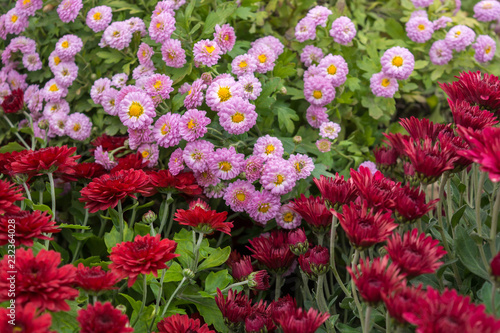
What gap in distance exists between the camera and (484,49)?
5.91ft

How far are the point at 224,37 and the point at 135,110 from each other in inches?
14.3

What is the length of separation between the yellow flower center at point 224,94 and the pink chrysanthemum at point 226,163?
0.47 feet

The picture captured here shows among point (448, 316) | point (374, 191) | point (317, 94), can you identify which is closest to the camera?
point (448, 316)

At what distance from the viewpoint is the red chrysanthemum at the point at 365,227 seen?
825mm

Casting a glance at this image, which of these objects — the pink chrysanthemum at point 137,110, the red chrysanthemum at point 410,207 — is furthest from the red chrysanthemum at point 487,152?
the pink chrysanthemum at point 137,110

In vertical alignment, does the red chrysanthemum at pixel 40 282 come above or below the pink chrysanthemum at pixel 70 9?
below

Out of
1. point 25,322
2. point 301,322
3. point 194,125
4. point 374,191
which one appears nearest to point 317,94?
point 194,125

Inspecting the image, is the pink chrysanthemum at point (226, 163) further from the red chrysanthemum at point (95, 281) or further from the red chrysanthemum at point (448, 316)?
the red chrysanthemum at point (448, 316)

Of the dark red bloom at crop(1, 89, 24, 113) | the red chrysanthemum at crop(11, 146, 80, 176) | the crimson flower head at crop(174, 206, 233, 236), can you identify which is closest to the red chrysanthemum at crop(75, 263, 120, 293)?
the crimson flower head at crop(174, 206, 233, 236)

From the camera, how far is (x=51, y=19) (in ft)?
5.78

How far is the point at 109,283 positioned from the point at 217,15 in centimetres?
100

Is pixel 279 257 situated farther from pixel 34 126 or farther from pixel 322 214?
pixel 34 126

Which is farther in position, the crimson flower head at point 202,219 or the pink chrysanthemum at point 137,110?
the pink chrysanthemum at point 137,110

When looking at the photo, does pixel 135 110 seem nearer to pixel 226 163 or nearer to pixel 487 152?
pixel 226 163
